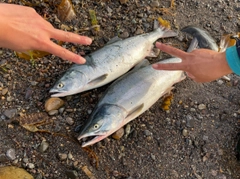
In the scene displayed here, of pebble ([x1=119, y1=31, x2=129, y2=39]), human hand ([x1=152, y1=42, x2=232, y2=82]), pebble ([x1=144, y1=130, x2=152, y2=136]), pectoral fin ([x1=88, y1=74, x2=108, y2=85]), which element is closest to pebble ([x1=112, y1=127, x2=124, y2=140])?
pebble ([x1=144, y1=130, x2=152, y2=136])

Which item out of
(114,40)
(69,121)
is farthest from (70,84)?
(114,40)

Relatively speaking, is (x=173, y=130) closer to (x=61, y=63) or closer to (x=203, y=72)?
(x=203, y=72)

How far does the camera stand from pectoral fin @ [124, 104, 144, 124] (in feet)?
10.6

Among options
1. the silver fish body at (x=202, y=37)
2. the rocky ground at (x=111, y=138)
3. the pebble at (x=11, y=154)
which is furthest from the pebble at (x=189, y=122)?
the pebble at (x=11, y=154)

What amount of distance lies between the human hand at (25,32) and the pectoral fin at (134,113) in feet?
2.89

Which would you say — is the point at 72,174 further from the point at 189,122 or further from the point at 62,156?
the point at 189,122

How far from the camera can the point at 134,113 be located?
3.24m

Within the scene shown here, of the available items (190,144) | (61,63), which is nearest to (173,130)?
(190,144)

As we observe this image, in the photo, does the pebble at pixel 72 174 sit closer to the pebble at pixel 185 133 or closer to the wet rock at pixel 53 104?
the wet rock at pixel 53 104

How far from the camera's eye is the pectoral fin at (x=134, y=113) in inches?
127

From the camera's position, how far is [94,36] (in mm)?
3920

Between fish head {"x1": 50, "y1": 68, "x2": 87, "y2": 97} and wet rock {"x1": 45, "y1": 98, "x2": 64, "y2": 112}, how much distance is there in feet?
0.22

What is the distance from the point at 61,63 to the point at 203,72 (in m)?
1.55

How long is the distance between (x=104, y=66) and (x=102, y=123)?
685 millimetres
